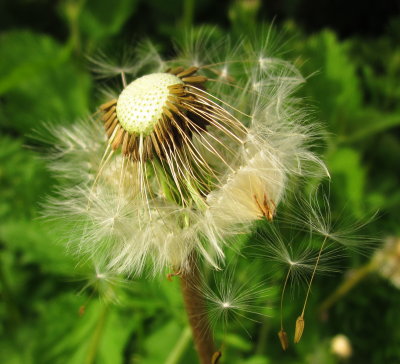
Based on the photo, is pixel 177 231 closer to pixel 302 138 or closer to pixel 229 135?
pixel 229 135

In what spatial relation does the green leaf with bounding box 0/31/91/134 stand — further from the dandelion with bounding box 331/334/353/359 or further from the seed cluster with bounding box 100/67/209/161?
the dandelion with bounding box 331/334/353/359

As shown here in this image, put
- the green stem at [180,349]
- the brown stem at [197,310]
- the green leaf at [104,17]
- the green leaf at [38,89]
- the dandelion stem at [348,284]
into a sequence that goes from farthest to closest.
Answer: the green leaf at [104,17]
the green leaf at [38,89]
the dandelion stem at [348,284]
the green stem at [180,349]
the brown stem at [197,310]

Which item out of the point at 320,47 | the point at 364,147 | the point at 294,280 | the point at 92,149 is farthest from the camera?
the point at 364,147

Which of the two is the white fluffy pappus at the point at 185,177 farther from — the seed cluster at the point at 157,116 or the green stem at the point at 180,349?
the green stem at the point at 180,349

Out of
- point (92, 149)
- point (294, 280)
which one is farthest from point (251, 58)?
point (294, 280)

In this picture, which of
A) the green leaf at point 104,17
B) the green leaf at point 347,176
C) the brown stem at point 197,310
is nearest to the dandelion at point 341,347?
the green leaf at point 347,176

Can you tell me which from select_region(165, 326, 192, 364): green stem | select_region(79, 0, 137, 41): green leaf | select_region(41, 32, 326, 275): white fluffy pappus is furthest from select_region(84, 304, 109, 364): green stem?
select_region(79, 0, 137, 41): green leaf
